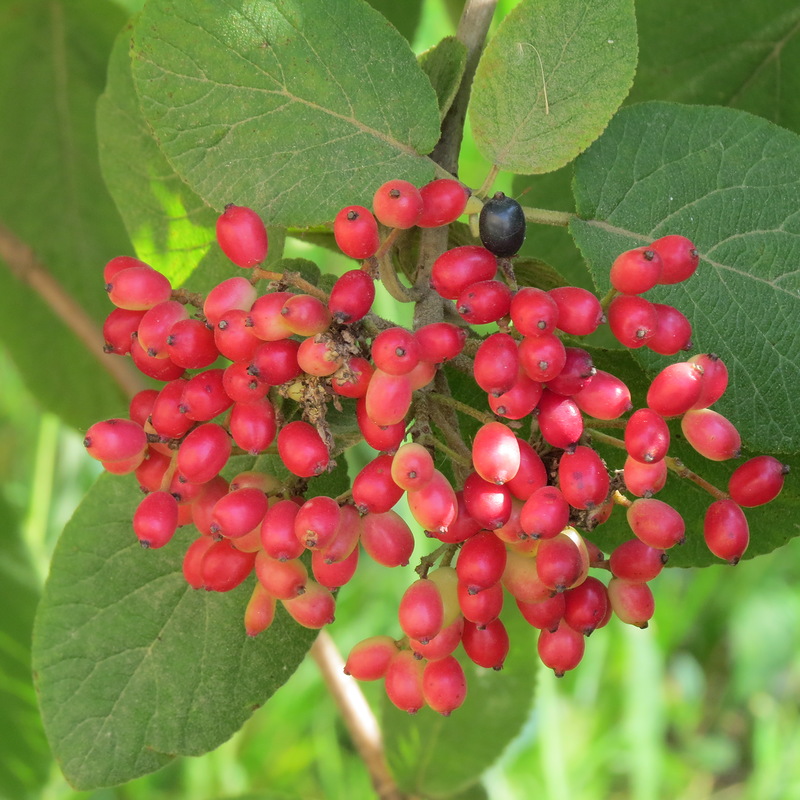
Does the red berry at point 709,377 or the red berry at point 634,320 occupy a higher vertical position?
the red berry at point 634,320

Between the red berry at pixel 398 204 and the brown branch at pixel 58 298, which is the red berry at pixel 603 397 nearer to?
the red berry at pixel 398 204

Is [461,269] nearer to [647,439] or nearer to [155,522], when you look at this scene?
[647,439]

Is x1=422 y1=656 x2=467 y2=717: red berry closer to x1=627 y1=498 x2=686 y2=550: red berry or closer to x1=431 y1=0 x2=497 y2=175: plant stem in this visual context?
x1=627 y1=498 x2=686 y2=550: red berry

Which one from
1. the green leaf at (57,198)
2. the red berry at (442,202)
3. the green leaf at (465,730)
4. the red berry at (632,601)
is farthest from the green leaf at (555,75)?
the green leaf at (57,198)

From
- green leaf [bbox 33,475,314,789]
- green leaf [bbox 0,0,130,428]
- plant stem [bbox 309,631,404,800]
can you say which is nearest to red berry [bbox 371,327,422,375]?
green leaf [bbox 33,475,314,789]

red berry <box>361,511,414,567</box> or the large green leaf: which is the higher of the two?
red berry <box>361,511,414,567</box>

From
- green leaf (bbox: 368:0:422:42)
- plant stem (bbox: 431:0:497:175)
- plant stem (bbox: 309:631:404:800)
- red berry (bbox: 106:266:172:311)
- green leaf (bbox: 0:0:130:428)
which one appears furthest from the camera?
green leaf (bbox: 0:0:130:428)

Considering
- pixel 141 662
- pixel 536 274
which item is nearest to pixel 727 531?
pixel 536 274

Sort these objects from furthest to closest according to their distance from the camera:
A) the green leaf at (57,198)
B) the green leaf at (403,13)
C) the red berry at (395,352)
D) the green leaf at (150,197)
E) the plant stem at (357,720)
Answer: the green leaf at (57,198)
the plant stem at (357,720)
the green leaf at (403,13)
the green leaf at (150,197)
the red berry at (395,352)
